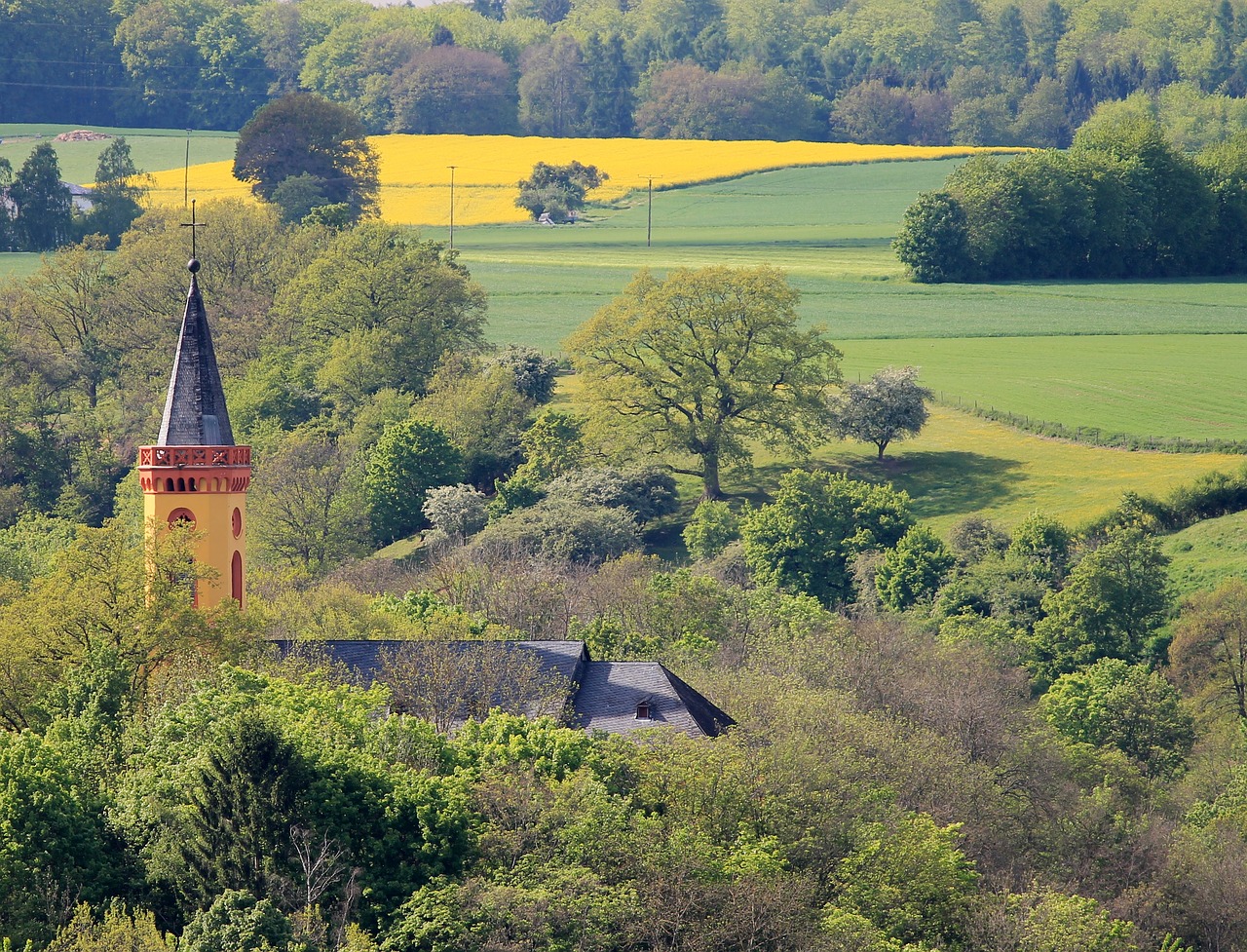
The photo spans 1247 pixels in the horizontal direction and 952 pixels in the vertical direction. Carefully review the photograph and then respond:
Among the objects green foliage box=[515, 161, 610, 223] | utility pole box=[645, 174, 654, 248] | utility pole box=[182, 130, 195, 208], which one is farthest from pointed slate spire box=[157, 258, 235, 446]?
green foliage box=[515, 161, 610, 223]

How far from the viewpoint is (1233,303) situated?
126 metres

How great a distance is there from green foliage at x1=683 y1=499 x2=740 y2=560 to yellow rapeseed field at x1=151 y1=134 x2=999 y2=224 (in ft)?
222

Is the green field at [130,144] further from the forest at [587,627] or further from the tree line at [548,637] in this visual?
the tree line at [548,637]

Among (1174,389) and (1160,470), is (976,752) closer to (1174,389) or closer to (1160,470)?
(1160,470)

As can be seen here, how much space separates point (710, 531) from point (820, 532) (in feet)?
17.4

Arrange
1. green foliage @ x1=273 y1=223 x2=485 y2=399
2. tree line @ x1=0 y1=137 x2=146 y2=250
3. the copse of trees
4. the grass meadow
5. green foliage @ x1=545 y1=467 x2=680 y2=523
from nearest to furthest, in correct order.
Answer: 1. green foliage @ x1=545 y1=467 x2=680 y2=523
2. the grass meadow
3. green foliage @ x1=273 y1=223 x2=485 y2=399
4. the copse of trees
5. tree line @ x1=0 y1=137 x2=146 y2=250

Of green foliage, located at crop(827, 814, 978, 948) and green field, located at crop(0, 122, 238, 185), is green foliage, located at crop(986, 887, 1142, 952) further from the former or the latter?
green field, located at crop(0, 122, 238, 185)

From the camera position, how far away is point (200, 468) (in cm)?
5753

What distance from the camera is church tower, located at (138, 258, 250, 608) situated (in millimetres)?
57438

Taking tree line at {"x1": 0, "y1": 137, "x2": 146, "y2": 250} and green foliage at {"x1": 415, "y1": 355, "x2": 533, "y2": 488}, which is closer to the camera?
green foliage at {"x1": 415, "y1": 355, "x2": 533, "y2": 488}

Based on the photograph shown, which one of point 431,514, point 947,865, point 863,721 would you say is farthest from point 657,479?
point 947,865

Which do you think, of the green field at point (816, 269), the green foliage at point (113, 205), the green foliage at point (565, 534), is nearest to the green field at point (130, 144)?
the green foliage at point (113, 205)

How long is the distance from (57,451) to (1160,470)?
51.4 m

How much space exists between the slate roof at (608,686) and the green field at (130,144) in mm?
108777
